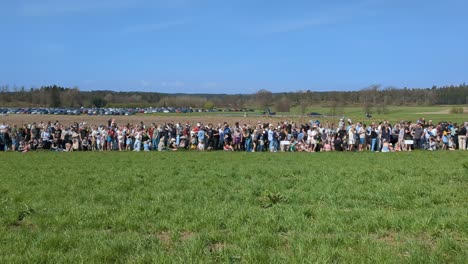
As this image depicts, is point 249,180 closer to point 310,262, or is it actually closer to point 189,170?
point 189,170

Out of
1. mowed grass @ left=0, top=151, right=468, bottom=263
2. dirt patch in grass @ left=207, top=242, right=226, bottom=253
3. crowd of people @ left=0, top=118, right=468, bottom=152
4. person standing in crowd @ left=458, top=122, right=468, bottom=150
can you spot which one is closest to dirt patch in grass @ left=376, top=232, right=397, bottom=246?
mowed grass @ left=0, top=151, right=468, bottom=263

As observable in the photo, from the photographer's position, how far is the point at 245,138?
2712cm

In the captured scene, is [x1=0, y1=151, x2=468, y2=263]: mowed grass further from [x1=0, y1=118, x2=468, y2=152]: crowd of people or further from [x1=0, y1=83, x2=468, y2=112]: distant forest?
[x1=0, y1=83, x2=468, y2=112]: distant forest

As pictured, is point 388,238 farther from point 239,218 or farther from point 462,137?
point 462,137

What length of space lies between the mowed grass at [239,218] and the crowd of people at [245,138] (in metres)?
13.3

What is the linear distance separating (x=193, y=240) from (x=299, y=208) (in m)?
2.55

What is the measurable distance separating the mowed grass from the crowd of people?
13278mm

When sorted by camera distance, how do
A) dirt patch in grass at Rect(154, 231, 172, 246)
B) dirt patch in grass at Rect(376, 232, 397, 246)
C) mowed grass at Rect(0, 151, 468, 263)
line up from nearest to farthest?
1. mowed grass at Rect(0, 151, 468, 263)
2. dirt patch in grass at Rect(376, 232, 397, 246)
3. dirt patch in grass at Rect(154, 231, 172, 246)

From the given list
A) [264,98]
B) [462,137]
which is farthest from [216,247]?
[264,98]

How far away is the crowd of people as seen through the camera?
2616cm

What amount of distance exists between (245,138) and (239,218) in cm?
1973

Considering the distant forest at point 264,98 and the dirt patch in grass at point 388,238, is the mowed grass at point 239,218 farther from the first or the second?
the distant forest at point 264,98

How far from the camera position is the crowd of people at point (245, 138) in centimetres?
2616

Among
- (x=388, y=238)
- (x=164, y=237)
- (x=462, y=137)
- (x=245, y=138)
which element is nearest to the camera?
(x=388, y=238)
